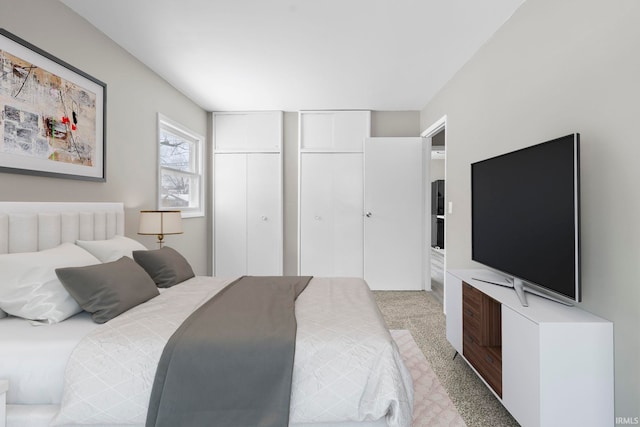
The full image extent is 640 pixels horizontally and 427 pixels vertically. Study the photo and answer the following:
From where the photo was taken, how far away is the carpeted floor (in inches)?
78.8

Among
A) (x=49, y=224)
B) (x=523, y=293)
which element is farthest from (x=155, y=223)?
(x=523, y=293)

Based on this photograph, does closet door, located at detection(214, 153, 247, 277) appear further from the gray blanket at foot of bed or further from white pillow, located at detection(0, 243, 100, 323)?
the gray blanket at foot of bed

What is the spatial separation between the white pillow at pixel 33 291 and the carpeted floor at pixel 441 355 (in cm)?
225

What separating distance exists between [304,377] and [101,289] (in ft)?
3.85

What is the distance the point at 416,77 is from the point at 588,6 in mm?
2116

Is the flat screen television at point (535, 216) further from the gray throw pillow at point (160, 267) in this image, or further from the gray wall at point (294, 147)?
the gray wall at point (294, 147)

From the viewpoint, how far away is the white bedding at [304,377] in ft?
4.64

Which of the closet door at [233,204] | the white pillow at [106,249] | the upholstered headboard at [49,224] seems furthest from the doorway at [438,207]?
the upholstered headboard at [49,224]

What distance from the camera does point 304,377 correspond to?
146 cm

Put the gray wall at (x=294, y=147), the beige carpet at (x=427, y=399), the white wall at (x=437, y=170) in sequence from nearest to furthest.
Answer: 1. the beige carpet at (x=427, y=399)
2. the gray wall at (x=294, y=147)
3. the white wall at (x=437, y=170)

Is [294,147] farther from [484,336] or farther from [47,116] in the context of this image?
[484,336]

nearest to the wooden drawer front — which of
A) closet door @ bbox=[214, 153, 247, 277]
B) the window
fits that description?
the window

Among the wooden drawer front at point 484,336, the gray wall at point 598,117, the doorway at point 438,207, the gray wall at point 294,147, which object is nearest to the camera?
the gray wall at point 598,117

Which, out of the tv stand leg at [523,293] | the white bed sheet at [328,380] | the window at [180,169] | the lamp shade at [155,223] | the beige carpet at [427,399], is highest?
the window at [180,169]
